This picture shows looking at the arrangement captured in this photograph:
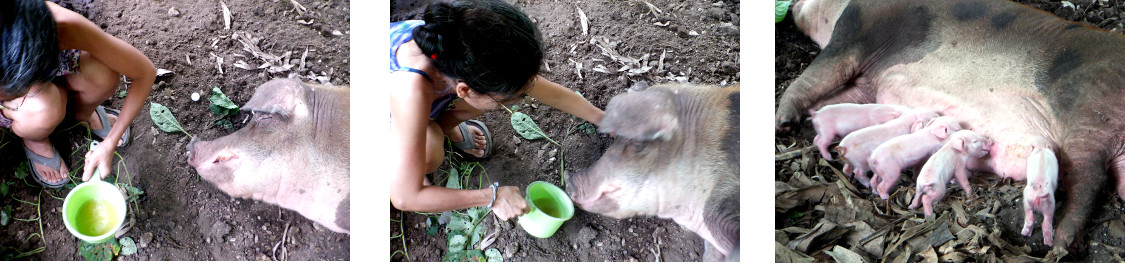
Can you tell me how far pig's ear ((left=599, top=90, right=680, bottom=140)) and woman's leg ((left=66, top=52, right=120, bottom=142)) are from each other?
Answer: 52.7 inches

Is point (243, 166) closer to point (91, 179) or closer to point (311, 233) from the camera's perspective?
point (311, 233)

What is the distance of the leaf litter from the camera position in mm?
1859

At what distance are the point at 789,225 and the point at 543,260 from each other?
0.72m

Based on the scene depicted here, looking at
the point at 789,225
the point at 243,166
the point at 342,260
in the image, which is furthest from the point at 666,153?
the point at 243,166

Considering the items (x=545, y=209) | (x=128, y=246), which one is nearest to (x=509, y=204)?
(x=545, y=209)

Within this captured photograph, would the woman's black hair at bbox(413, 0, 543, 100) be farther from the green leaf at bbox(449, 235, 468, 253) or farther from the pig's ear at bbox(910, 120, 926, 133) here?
the pig's ear at bbox(910, 120, 926, 133)

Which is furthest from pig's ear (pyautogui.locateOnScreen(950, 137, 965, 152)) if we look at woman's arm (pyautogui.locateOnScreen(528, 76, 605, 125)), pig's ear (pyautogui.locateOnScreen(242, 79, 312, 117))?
pig's ear (pyautogui.locateOnScreen(242, 79, 312, 117))

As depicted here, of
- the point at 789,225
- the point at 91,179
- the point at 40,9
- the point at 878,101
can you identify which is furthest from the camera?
the point at 878,101

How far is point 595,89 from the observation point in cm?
191

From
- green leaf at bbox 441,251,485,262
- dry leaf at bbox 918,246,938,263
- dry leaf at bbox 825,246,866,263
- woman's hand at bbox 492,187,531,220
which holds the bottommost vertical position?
green leaf at bbox 441,251,485,262

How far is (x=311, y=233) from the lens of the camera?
1859 mm

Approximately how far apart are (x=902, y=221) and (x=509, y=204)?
1.12 metres

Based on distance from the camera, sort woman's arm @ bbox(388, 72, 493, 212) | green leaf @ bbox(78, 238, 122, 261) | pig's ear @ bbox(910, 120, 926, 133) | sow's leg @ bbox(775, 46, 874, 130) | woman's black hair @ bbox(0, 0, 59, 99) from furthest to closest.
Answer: sow's leg @ bbox(775, 46, 874, 130), pig's ear @ bbox(910, 120, 926, 133), green leaf @ bbox(78, 238, 122, 261), woman's arm @ bbox(388, 72, 493, 212), woman's black hair @ bbox(0, 0, 59, 99)

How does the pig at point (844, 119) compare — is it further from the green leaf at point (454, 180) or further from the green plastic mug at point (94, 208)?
the green plastic mug at point (94, 208)
